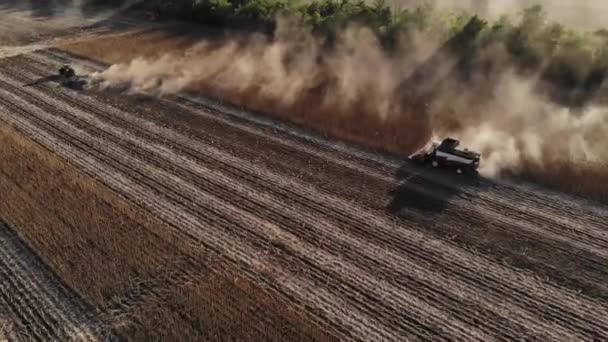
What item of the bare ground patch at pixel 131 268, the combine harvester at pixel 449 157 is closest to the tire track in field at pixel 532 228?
the combine harvester at pixel 449 157

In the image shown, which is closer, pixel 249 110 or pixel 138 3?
pixel 249 110

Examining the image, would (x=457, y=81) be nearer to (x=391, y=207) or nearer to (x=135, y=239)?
(x=391, y=207)

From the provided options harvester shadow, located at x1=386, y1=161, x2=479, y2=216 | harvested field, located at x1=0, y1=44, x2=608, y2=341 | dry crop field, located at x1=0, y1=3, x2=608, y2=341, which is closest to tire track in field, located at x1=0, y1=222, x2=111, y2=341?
dry crop field, located at x1=0, y1=3, x2=608, y2=341

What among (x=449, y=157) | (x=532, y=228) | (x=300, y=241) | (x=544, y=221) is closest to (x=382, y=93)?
(x=449, y=157)

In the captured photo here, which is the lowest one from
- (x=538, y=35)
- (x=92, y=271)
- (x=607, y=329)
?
(x=92, y=271)

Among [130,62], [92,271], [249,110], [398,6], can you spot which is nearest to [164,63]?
[130,62]

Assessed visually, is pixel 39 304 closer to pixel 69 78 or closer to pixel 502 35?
pixel 69 78

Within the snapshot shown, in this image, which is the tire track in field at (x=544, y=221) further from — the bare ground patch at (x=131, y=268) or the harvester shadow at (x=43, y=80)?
the harvester shadow at (x=43, y=80)

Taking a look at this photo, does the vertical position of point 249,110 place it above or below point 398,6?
below
